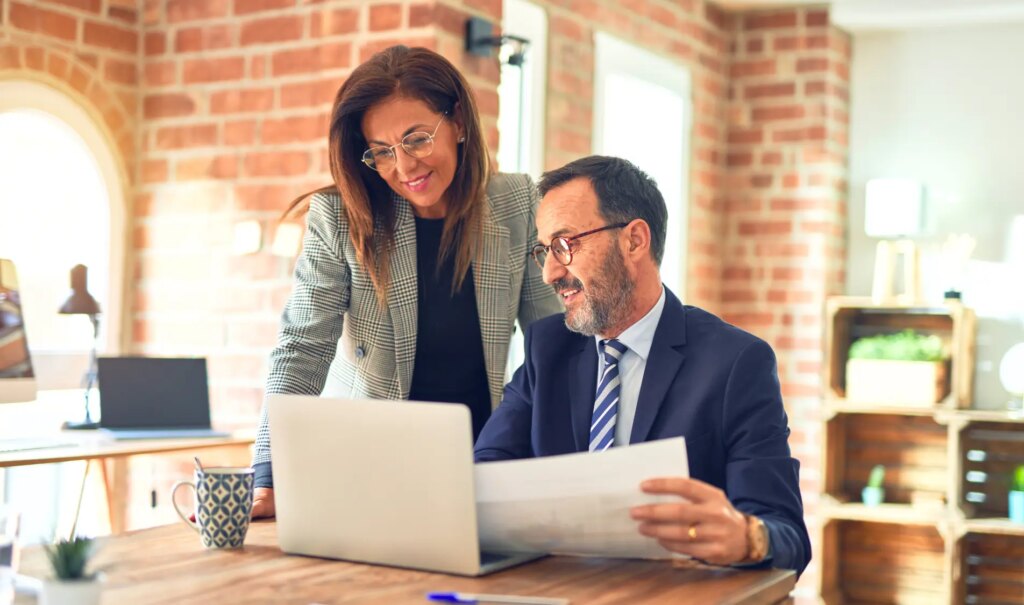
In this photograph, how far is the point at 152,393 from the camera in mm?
3340

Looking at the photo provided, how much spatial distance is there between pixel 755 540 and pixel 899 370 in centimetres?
349

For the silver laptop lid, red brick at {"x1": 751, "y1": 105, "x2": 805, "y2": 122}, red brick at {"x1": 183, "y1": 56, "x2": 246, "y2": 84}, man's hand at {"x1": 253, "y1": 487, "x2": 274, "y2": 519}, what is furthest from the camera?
red brick at {"x1": 751, "y1": 105, "x2": 805, "y2": 122}

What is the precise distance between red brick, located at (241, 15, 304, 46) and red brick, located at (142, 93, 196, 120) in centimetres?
29

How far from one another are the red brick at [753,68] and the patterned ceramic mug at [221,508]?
→ 4089 millimetres

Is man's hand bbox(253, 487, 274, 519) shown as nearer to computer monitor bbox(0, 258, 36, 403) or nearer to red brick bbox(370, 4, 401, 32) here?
computer monitor bbox(0, 258, 36, 403)

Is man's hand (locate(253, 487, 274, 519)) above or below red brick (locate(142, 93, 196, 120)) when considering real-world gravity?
below

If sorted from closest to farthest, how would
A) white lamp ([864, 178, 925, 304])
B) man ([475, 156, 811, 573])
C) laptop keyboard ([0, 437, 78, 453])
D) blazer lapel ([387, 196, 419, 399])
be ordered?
man ([475, 156, 811, 573]) → blazer lapel ([387, 196, 419, 399]) → laptop keyboard ([0, 437, 78, 453]) → white lamp ([864, 178, 925, 304])

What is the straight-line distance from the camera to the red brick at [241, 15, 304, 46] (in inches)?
133

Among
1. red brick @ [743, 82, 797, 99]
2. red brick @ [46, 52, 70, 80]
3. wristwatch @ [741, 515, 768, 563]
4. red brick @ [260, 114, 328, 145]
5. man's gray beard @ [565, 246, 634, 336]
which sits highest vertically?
red brick @ [743, 82, 797, 99]

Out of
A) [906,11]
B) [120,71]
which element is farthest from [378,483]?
[906,11]

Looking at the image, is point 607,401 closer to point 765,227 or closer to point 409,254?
point 409,254

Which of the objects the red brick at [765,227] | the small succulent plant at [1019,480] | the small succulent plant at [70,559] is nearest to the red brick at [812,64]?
the red brick at [765,227]

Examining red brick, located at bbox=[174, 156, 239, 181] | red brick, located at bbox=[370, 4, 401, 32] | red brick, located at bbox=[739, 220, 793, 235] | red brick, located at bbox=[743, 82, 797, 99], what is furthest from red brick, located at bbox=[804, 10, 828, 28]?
red brick, located at bbox=[174, 156, 239, 181]

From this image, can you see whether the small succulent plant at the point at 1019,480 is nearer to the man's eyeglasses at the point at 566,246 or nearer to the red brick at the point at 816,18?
the red brick at the point at 816,18
